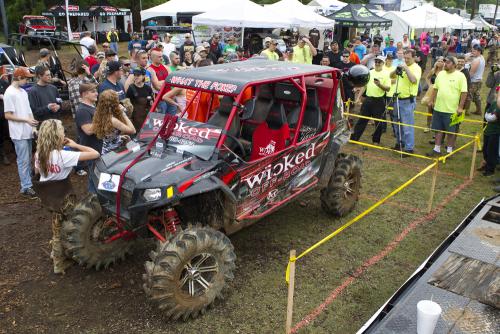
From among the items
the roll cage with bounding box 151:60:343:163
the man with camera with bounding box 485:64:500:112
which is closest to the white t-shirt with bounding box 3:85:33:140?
the roll cage with bounding box 151:60:343:163

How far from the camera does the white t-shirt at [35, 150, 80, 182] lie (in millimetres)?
4180

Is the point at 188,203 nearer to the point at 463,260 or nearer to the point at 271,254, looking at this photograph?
the point at 271,254

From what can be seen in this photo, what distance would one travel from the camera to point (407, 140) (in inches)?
344

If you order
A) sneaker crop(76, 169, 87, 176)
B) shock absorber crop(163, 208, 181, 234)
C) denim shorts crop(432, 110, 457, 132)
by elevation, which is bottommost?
sneaker crop(76, 169, 87, 176)

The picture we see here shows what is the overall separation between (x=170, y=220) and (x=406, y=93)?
6.14 metres

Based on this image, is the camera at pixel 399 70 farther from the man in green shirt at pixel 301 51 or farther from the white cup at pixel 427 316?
the white cup at pixel 427 316

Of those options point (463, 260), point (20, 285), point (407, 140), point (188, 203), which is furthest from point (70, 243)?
point (407, 140)

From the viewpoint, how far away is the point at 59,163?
4.20 m

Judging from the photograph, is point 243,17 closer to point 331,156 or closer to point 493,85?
point 493,85

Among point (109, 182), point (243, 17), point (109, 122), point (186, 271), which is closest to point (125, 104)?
point (109, 122)

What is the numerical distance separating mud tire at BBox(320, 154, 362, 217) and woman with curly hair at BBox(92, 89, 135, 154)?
8.62ft

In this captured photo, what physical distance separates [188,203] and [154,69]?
164 inches

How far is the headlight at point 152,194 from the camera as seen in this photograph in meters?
3.69

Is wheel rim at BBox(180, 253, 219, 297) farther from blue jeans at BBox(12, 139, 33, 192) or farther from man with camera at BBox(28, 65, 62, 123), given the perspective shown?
man with camera at BBox(28, 65, 62, 123)
